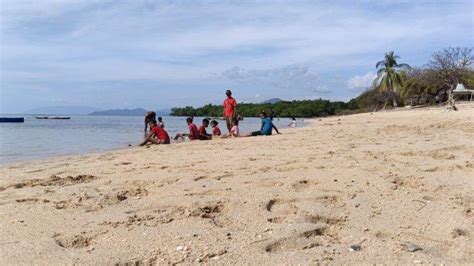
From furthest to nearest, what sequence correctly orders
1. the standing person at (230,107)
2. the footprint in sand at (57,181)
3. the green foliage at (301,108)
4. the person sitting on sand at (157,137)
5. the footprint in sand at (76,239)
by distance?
the green foliage at (301,108) → the standing person at (230,107) → the person sitting on sand at (157,137) → the footprint in sand at (57,181) → the footprint in sand at (76,239)

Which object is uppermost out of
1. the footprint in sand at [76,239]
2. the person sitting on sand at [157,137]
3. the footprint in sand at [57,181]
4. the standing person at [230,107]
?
the standing person at [230,107]

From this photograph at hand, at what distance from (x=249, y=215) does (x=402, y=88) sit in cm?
5544

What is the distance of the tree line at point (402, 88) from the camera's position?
42.0 metres

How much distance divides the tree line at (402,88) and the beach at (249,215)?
63.1 feet

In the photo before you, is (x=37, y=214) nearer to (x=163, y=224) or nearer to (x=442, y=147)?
(x=163, y=224)

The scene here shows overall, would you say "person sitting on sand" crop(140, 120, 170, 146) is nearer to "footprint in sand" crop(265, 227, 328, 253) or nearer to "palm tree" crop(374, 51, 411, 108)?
"footprint in sand" crop(265, 227, 328, 253)

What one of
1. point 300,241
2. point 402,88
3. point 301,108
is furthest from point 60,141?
point 301,108

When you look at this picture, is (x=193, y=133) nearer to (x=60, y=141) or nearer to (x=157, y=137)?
(x=157, y=137)

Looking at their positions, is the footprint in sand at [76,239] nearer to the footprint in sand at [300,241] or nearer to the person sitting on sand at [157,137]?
the footprint in sand at [300,241]

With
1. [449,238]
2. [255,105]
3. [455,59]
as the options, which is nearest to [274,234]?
[449,238]

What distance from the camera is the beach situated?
10.1ft

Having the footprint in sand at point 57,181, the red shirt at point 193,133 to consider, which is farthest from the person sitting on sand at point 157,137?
the footprint in sand at point 57,181

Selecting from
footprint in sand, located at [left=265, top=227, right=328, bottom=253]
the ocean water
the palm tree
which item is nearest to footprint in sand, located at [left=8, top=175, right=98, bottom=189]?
footprint in sand, located at [left=265, top=227, right=328, bottom=253]

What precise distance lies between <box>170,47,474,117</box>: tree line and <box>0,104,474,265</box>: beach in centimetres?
1925
